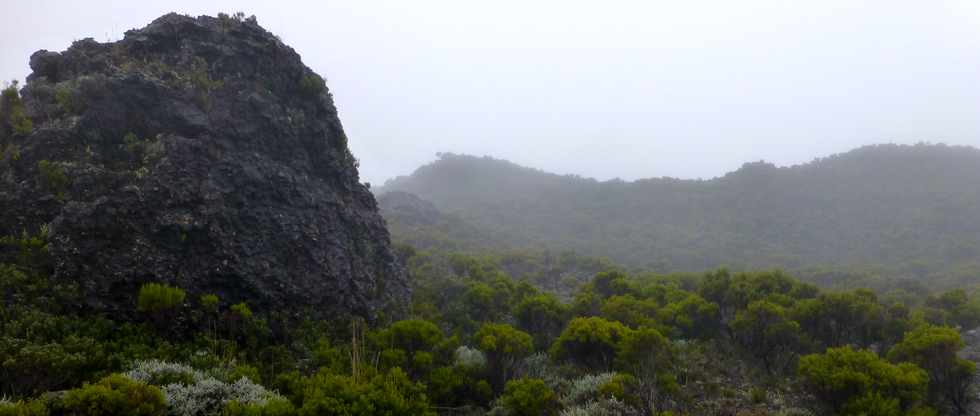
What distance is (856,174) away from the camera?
4003 centimetres

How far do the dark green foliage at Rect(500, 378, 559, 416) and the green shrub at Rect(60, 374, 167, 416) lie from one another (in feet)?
14.8

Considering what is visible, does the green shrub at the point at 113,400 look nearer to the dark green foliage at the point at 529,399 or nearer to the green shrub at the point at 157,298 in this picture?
the green shrub at the point at 157,298

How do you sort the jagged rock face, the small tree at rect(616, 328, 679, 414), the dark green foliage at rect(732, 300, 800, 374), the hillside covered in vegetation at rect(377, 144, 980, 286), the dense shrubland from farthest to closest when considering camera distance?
the hillside covered in vegetation at rect(377, 144, 980, 286) < the dark green foliage at rect(732, 300, 800, 374) < the small tree at rect(616, 328, 679, 414) < the jagged rock face < the dense shrubland

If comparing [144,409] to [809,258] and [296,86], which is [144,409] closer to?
[296,86]

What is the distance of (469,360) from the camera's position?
949cm

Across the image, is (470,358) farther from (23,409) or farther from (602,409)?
(23,409)

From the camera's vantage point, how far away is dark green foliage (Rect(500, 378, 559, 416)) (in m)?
7.79

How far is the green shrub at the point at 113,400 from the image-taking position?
17.3 feet

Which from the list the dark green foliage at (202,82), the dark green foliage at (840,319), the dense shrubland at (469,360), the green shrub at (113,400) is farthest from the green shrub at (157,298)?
the dark green foliage at (840,319)

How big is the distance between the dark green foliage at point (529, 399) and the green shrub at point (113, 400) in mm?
4511

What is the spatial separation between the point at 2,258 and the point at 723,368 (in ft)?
40.5

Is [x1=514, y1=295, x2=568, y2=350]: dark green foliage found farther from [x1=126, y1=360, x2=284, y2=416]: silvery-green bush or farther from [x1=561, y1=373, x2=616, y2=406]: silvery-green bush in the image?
[x1=126, y1=360, x2=284, y2=416]: silvery-green bush

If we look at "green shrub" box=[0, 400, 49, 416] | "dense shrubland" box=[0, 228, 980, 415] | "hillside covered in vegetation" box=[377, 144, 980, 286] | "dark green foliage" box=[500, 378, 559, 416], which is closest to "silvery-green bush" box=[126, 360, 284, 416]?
"dense shrubland" box=[0, 228, 980, 415]

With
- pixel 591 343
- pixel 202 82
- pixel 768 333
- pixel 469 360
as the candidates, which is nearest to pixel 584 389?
pixel 591 343
